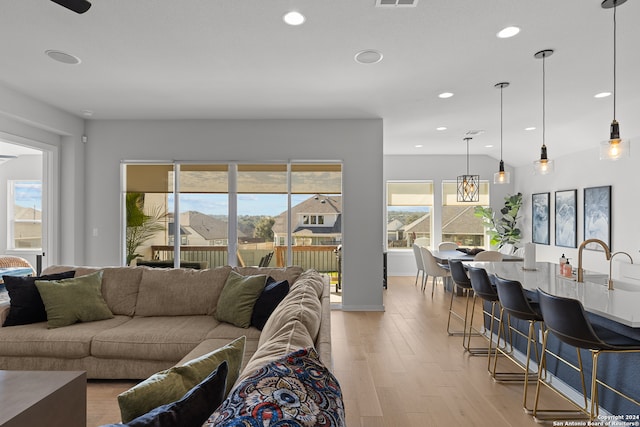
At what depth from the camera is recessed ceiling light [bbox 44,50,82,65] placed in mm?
3184

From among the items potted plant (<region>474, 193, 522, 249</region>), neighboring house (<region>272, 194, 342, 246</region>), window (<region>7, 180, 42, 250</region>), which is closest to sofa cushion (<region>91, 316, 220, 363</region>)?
neighboring house (<region>272, 194, 342, 246</region>)

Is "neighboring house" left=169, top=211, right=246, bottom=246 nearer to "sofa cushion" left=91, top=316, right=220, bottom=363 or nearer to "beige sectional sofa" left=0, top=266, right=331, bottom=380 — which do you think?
"beige sectional sofa" left=0, top=266, right=331, bottom=380

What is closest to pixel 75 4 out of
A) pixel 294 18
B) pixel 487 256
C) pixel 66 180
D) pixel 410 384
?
pixel 294 18

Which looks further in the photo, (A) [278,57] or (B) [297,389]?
(A) [278,57]

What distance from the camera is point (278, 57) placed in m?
3.28

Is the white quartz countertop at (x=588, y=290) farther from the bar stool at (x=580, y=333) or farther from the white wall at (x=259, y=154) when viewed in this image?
the white wall at (x=259, y=154)

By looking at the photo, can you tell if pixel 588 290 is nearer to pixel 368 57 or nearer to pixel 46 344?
pixel 368 57

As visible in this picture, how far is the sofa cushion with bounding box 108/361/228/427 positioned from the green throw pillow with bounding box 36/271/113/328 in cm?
257

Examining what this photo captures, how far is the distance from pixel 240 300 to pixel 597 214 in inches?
229

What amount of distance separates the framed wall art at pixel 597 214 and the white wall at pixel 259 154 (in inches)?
138

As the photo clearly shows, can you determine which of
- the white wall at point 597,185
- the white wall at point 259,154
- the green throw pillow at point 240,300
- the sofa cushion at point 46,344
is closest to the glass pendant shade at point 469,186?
the white wall at point 597,185

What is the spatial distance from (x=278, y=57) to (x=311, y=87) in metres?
0.83

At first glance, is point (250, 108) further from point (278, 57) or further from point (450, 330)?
point (450, 330)

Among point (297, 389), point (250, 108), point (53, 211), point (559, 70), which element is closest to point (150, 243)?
point (53, 211)
